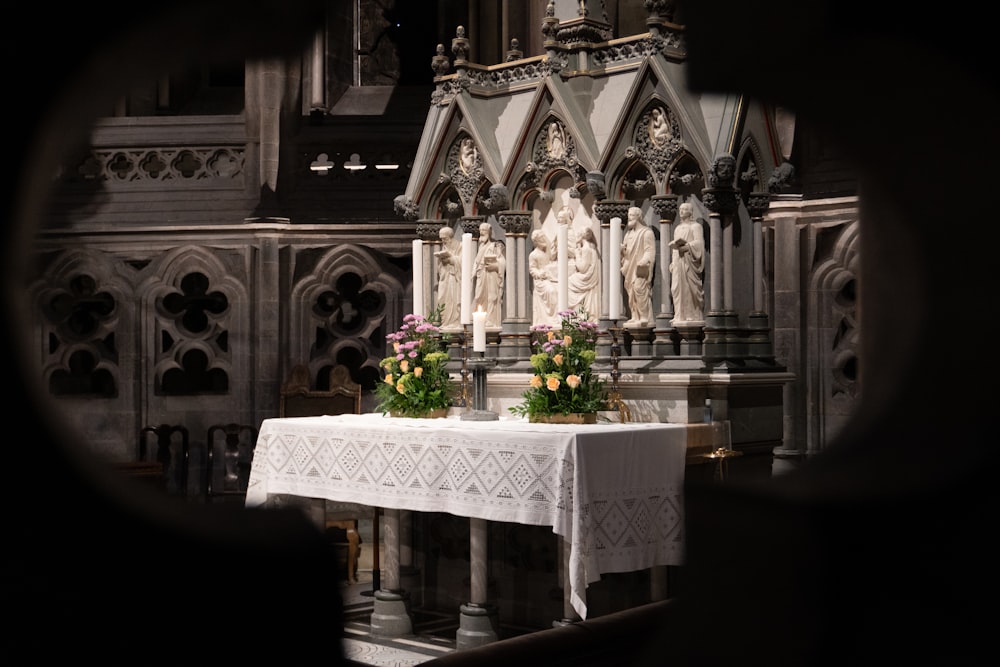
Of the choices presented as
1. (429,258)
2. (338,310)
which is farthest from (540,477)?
(338,310)

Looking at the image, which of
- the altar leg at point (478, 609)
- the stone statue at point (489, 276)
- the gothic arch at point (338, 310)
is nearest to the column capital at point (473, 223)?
the stone statue at point (489, 276)

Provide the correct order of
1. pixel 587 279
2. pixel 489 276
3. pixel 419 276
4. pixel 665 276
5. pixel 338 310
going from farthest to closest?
pixel 338 310 → pixel 419 276 → pixel 489 276 → pixel 587 279 → pixel 665 276

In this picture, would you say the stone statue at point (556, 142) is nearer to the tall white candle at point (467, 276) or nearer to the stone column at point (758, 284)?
the tall white candle at point (467, 276)

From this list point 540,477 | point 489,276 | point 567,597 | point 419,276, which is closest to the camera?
point 540,477

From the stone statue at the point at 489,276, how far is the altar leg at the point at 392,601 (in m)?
1.70

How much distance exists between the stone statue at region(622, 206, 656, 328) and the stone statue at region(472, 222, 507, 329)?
1067 millimetres

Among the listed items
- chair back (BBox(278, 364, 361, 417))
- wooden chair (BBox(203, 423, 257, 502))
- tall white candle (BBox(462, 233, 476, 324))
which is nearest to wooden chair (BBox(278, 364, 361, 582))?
chair back (BBox(278, 364, 361, 417))

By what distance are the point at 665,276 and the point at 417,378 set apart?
1666mm

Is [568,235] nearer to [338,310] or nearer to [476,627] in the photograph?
[476,627]

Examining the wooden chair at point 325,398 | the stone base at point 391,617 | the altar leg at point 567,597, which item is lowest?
the stone base at point 391,617

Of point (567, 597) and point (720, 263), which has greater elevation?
point (720, 263)

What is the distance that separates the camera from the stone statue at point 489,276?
26.0ft

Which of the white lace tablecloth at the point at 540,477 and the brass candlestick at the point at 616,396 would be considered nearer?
the white lace tablecloth at the point at 540,477

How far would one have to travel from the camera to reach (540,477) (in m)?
5.69
